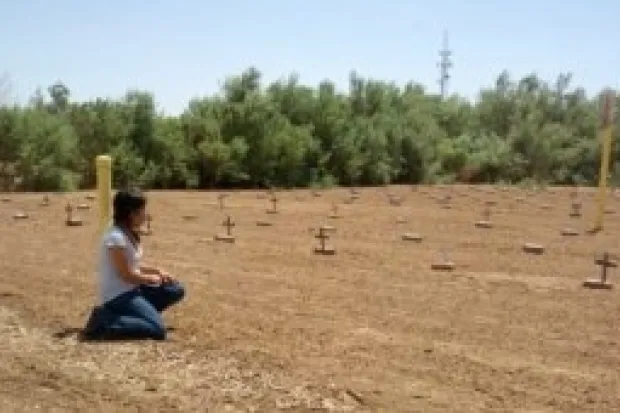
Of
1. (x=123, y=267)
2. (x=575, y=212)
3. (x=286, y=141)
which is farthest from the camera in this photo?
(x=286, y=141)

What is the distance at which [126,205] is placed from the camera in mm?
5836

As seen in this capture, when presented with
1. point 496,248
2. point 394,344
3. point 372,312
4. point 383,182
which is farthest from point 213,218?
point 383,182

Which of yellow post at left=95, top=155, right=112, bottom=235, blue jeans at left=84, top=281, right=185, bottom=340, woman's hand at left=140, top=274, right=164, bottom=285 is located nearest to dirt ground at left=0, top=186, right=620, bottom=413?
blue jeans at left=84, top=281, right=185, bottom=340

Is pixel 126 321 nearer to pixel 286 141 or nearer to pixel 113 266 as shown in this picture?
pixel 113 266

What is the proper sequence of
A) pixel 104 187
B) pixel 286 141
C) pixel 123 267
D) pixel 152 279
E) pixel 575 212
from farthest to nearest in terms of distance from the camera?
1. pixel 286 141
2. pixel 575 212
3. pixel 104 187
4. pixel 152 279
5. pixel 123 267

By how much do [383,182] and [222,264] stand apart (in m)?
22.5

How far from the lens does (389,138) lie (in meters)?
32.8

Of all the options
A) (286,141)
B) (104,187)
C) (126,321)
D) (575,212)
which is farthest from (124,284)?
(286,141)

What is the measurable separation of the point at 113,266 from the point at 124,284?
0.48ft

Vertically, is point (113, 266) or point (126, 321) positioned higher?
point (113, 266)

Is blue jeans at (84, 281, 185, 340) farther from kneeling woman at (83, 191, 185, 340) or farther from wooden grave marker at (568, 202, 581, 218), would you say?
wooden grave marker at (568, 202, 581, 218)

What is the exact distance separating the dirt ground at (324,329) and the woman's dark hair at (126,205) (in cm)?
89

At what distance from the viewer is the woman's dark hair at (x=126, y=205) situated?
19.1 feet

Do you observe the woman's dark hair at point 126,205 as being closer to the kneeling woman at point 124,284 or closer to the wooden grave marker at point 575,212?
the kneeling woman at point 124,284
